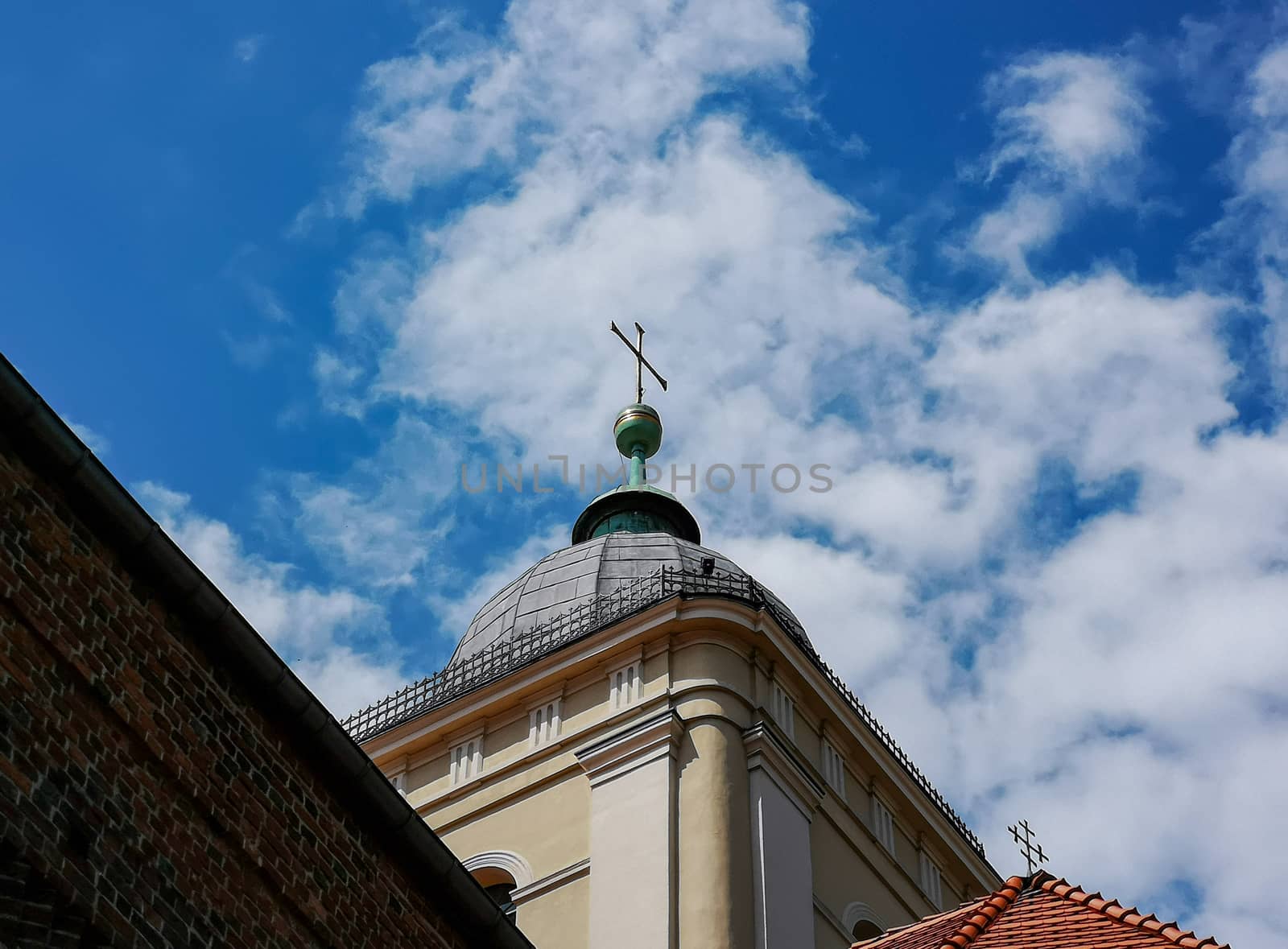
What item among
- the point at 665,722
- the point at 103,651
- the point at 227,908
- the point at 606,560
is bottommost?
the point at 227,908

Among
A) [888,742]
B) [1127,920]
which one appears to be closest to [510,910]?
[888,742]

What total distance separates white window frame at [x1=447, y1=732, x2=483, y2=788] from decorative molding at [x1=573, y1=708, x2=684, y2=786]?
1.41 meters

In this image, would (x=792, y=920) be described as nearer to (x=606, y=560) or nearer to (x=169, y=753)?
(x=606, y=560)

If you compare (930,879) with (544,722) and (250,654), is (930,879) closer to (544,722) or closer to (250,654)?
Result: (544,722)

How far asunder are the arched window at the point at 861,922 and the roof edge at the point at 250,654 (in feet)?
32.0

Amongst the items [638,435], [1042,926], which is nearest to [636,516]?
[638,435]

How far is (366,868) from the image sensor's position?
40.3ft

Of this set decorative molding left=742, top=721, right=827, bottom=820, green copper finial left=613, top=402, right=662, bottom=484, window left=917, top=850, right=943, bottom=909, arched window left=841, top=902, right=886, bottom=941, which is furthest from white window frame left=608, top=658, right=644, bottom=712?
green copper finial left=613, top=402, right=662, bottom=484

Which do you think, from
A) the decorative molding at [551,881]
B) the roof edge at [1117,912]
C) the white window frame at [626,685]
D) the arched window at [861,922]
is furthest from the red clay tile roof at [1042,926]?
the white window frame at [626,685]

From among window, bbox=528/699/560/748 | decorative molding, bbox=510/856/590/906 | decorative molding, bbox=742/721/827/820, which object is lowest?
decorative molding, bbox=510/856/590/906

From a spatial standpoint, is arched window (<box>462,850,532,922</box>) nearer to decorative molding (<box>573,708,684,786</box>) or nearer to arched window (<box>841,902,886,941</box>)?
decorative molding (<box>573,708,684,786</box>)

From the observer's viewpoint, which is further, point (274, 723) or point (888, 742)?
point (888, 742)

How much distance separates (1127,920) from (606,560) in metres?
13.9

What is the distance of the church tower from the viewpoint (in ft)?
70.0
